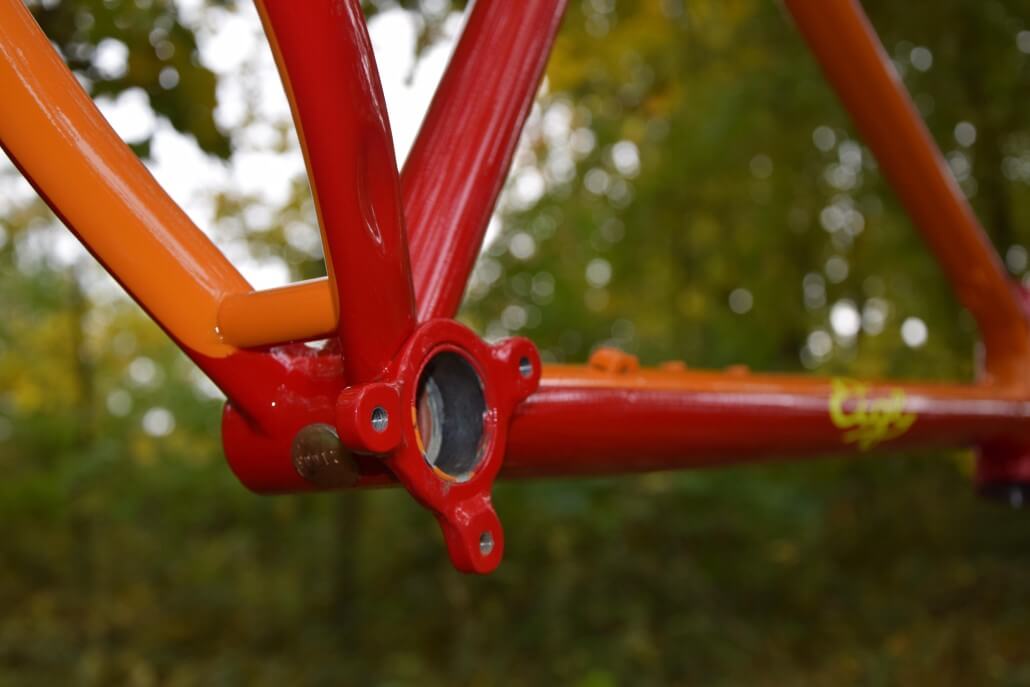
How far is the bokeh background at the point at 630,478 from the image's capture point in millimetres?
3605

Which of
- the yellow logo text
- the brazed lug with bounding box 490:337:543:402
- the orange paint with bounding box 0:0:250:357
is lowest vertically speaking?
the yellow logo text

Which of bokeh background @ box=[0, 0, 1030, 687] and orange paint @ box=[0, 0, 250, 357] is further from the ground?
orange paint @ box=[0, 0, 250, 357]

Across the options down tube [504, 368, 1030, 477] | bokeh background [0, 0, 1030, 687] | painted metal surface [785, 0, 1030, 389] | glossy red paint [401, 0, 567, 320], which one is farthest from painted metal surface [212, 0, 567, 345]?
bokeh background [0, 0, 1030, 687]

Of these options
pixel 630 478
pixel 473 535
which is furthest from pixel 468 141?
pixel 630 478

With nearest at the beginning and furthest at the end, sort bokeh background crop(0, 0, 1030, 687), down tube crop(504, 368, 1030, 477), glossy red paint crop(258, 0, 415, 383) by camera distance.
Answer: glossy red paint crop(258, 0, 415, 383)
down tube crop(504, 368, 1030, 477)
bokeh background crop(0, 0, 1030, 687)

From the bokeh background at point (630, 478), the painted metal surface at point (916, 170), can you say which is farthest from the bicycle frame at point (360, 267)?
the bokeh background at point (630, 478)

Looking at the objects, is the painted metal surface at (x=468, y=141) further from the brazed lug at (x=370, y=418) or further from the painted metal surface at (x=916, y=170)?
the painted metal surface at (x=916, y=170)

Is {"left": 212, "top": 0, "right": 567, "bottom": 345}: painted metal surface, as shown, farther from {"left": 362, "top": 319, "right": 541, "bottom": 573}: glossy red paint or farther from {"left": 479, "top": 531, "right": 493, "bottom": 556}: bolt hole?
{"left": 479, "top": 531, "right": 493, "bottom": 556}: bolt hole

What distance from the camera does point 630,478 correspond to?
3.80 m

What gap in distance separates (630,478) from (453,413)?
316cm

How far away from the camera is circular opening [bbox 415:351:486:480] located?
693 millimetres

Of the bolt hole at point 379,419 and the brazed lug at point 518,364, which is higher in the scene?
the bolt hole at point 379,419

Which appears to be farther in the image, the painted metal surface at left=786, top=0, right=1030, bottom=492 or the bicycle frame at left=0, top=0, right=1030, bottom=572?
the painted metal surface at left=786, top=0, right=1030, bottom=492

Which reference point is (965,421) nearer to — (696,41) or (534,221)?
(534,221)
